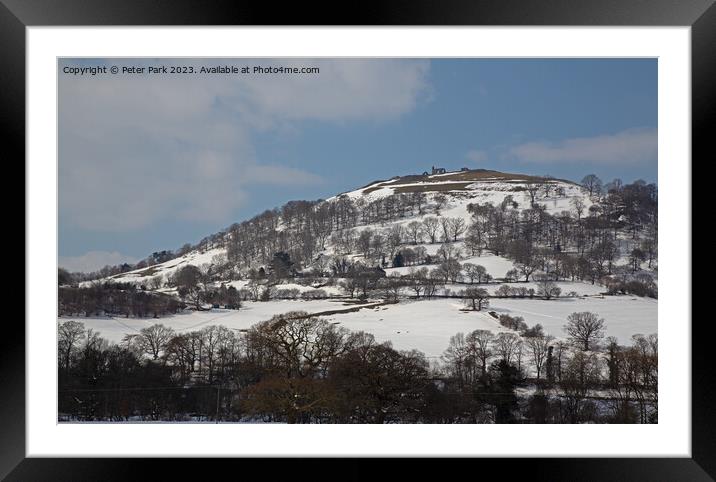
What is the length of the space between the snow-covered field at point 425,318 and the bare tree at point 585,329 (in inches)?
6.3

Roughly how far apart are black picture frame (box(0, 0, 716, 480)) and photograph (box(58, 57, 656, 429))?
26.5ft

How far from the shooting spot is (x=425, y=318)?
41.4 feet

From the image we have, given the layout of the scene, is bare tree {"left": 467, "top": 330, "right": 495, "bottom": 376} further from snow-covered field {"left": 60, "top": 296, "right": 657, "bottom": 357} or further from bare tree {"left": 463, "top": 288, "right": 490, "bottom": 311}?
bare tree {"left": 463, "top": 288, "right": 490, "bottom": 311}

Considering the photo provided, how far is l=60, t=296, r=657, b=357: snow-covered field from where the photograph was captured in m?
11.7

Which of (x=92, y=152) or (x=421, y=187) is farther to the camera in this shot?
(x=421, y=187)

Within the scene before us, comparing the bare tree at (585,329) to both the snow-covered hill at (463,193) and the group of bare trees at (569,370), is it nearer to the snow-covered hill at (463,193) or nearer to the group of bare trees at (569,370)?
the group of bare trees at (569,370)
